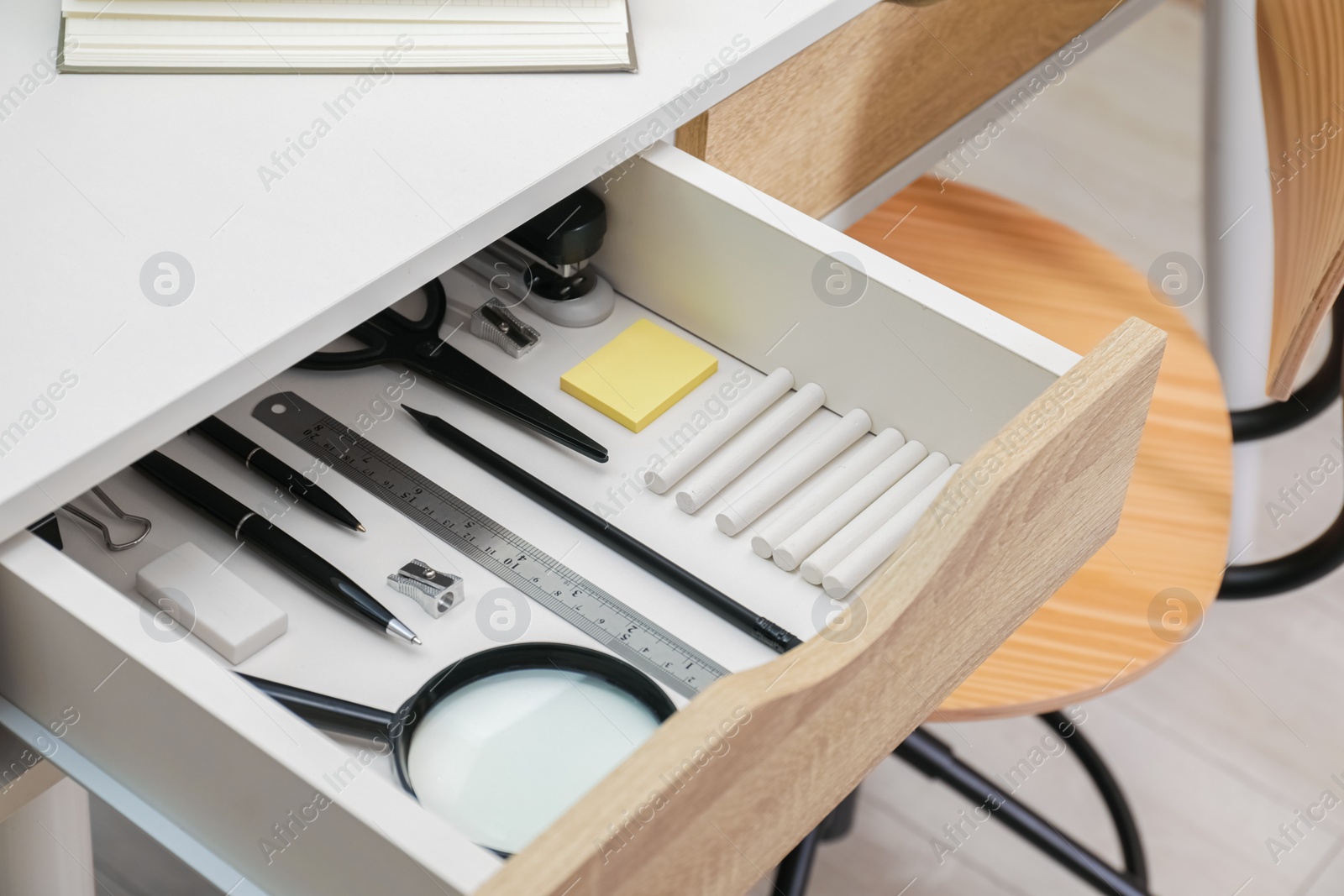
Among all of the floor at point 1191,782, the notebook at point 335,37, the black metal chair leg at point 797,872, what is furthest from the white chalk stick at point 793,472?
the floor at point 1191,782

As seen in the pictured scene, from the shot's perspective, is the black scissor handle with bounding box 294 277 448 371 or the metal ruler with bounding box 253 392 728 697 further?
the black scissor handle with bounding box 294 277 448 371

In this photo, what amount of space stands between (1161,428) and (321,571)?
0.64m

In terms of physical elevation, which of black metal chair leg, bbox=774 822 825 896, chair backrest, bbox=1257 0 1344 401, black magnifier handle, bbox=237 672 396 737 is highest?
black magnifier handle, bbox=237 672 396 737

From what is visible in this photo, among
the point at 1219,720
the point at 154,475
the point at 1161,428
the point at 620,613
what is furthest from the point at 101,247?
the point at 1219,720

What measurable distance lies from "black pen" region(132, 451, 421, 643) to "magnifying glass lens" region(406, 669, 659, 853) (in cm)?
6

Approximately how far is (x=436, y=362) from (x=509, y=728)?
25 centimetres

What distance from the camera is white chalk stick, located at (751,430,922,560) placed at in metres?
0.71

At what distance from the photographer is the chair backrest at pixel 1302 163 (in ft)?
2.79

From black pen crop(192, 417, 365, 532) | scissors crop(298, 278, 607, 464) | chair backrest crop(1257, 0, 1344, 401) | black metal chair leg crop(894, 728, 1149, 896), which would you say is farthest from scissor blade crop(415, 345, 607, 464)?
black metal chair leg crop(894, 728, 1149, 896)

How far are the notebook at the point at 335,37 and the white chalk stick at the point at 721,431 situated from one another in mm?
196

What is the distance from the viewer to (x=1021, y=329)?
683 millimetres

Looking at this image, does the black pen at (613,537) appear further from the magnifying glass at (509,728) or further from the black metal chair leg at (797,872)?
the black metal chair leg at (797,872)

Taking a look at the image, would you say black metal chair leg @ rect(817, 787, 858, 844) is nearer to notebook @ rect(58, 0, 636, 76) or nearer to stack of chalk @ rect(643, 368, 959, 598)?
stack of chalk @ rect(643, 368, 959, 598)

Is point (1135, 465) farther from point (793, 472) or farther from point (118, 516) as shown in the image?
point (118, 516)
